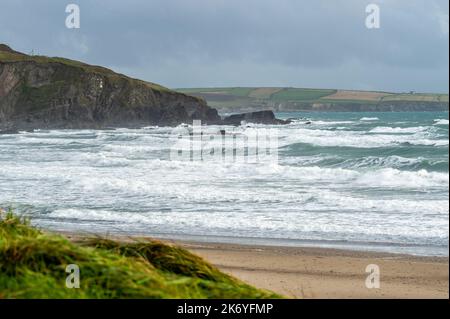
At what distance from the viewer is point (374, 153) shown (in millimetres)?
39000

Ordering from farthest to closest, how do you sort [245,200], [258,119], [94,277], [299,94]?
1. [299,94]
2. [258,119]
3. [245,200]
4. [94,277]

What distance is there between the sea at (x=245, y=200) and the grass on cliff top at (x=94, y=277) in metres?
5.46

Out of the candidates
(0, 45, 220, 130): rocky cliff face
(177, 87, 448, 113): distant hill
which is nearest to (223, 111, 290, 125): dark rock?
(0, 45, 220, 130): rocky cliff face

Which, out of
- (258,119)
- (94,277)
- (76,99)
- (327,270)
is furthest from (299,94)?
(94,277)

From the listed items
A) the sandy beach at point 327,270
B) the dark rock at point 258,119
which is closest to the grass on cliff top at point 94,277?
the sandy beach at point 327,270

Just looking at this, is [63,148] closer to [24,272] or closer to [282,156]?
[282,156]

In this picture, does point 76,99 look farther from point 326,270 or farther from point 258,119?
point 326,270

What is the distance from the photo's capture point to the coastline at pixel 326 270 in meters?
11.2

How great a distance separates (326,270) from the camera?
12.7 m

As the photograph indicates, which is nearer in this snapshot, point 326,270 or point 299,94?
point 326,270

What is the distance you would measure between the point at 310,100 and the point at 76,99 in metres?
80.6

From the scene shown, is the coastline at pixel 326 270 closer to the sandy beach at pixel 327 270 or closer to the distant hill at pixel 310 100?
the sandy beach at pixel 327 270

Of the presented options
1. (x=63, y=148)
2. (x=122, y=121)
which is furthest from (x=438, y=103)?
(x=63, y=148)

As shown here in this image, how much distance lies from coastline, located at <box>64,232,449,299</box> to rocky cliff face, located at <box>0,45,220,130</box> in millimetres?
73260
